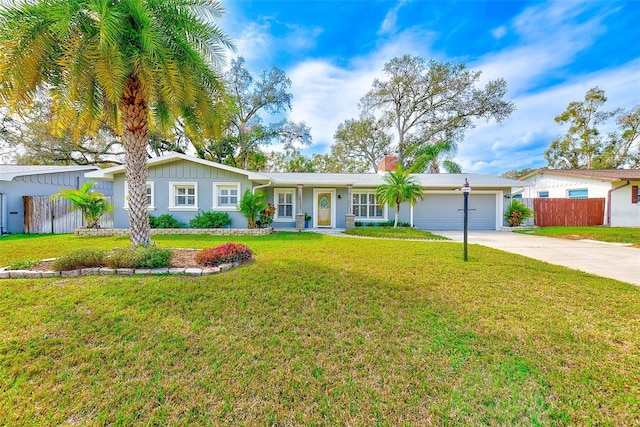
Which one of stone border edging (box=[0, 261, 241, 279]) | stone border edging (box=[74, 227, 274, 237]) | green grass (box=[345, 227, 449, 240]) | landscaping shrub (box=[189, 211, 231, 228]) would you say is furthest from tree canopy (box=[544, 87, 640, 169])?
stone border edging (box=[0, 261, 241, 279])

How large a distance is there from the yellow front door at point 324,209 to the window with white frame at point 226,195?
4502 millimetres

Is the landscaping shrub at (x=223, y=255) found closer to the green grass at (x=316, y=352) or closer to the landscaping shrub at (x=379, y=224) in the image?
the green grass at (x=316, y=352)

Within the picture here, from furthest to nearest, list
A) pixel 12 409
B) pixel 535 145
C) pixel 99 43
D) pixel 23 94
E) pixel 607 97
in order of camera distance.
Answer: pixel 535 145 → pixel 607 97 → pixel 23 94 → pixel 99 43 → pixel 12 409

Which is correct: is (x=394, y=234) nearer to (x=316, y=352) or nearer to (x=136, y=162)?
(x=316, y=352)

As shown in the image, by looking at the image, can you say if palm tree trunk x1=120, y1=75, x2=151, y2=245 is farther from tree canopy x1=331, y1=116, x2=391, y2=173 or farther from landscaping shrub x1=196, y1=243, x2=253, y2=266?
tree canopy x1=331, y1=116, x2=391, y2=173

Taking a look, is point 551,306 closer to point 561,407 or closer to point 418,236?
point 561,407

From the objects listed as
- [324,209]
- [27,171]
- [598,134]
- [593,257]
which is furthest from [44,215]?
[598,134]

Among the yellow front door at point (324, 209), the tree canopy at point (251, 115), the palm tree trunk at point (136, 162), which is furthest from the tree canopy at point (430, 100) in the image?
the palm tree trunk at point (136, 162)

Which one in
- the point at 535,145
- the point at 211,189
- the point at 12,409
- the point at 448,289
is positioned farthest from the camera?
the point at 535,145

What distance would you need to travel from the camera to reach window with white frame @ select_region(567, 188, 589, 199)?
16092 mm

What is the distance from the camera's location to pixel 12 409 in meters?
1.94

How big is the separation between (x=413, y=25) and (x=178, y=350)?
1364cm

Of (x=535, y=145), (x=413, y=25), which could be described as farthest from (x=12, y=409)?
(x=535, y=145)

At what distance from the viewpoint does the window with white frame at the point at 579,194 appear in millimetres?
16092
